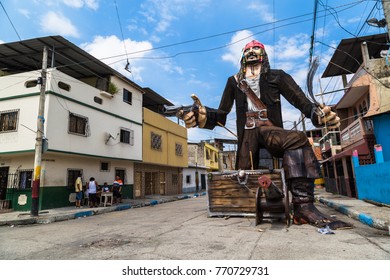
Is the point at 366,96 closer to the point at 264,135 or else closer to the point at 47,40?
the point at 264,135

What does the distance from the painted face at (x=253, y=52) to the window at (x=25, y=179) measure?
449 inches

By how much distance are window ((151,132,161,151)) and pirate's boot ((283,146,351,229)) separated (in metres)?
15.7

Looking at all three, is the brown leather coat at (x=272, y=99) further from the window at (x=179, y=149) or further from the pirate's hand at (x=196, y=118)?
the window at (x=179, y=149)

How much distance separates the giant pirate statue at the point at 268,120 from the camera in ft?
14.1

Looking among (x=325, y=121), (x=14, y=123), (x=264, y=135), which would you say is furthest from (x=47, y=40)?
(x=325, y=121)

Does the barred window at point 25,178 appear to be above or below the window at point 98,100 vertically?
below

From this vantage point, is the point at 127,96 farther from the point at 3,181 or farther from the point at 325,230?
the point at 325,230

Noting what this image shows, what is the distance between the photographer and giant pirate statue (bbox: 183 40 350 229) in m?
4.30

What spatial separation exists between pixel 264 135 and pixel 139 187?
51.6 ft

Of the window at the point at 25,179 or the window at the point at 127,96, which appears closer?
the window at the point at 25,179

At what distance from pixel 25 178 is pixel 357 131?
15786 millimetres

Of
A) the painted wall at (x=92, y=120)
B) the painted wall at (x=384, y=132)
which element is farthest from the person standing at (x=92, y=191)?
the painted wall at (x=384, y=132)

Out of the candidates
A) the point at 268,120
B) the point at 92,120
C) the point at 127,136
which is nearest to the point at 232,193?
the point at 268,120

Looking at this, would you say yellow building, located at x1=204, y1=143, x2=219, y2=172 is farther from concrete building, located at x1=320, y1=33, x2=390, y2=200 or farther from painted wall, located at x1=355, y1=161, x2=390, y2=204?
painted wall, located at x1=355, y1=161, x2=390, y2=204
